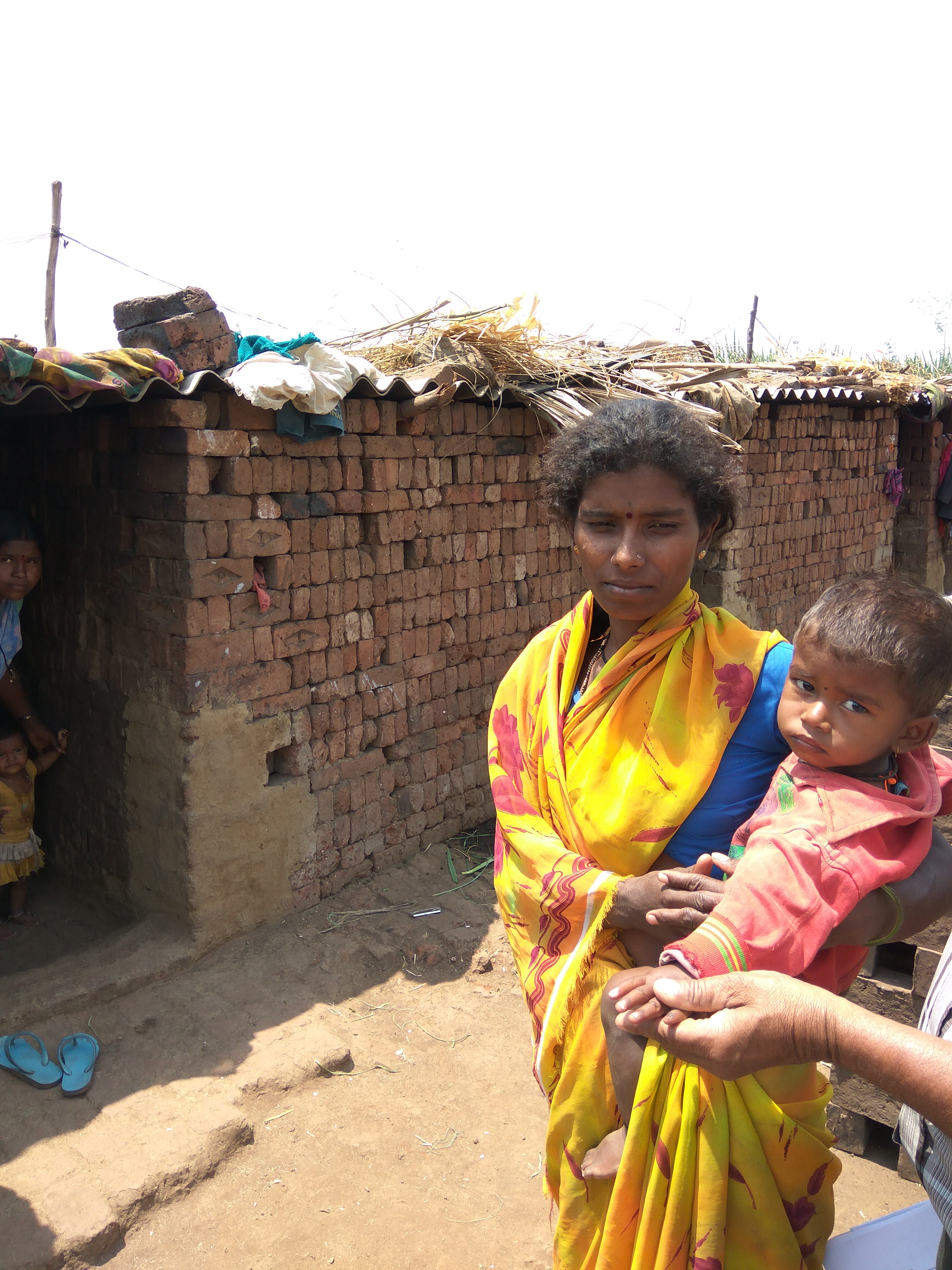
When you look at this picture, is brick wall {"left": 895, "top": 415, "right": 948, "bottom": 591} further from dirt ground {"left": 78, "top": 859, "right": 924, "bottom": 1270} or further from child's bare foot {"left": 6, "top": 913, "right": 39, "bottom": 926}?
child's bare foot {"left": 6, "top": 913, "right": 39, "bottom": 926}

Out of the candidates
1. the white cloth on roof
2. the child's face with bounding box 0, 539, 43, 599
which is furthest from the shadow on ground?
the white cloth on roof

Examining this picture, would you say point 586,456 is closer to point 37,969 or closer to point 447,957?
point 447,957

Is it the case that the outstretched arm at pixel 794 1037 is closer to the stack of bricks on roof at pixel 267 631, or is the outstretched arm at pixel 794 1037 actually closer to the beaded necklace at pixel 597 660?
the beaded necklace at pixel 597 660

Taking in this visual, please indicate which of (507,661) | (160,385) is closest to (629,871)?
(160,385)

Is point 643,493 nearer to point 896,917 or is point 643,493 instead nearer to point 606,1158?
point 896,917

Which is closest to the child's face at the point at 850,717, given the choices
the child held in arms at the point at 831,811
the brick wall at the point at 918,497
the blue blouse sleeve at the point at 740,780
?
the child held in arms at the point at 831,811

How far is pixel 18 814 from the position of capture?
15.0ft

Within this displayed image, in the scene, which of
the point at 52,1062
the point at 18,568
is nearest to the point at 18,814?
the point at 18,568

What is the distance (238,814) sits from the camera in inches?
163

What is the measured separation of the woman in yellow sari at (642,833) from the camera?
158cm

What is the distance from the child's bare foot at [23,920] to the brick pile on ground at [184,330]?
2951mm

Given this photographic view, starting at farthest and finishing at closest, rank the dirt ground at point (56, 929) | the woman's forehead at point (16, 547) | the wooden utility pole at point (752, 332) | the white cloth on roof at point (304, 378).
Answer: the wooden utility pole at point (752, 332) → the dirt ground at point (56, 929) → the woman's forehead at point (16, 547) → the white cloth on roof at point (304, 378)

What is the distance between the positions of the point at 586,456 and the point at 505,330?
3.34 metres

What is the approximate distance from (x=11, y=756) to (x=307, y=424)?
2.26 m
